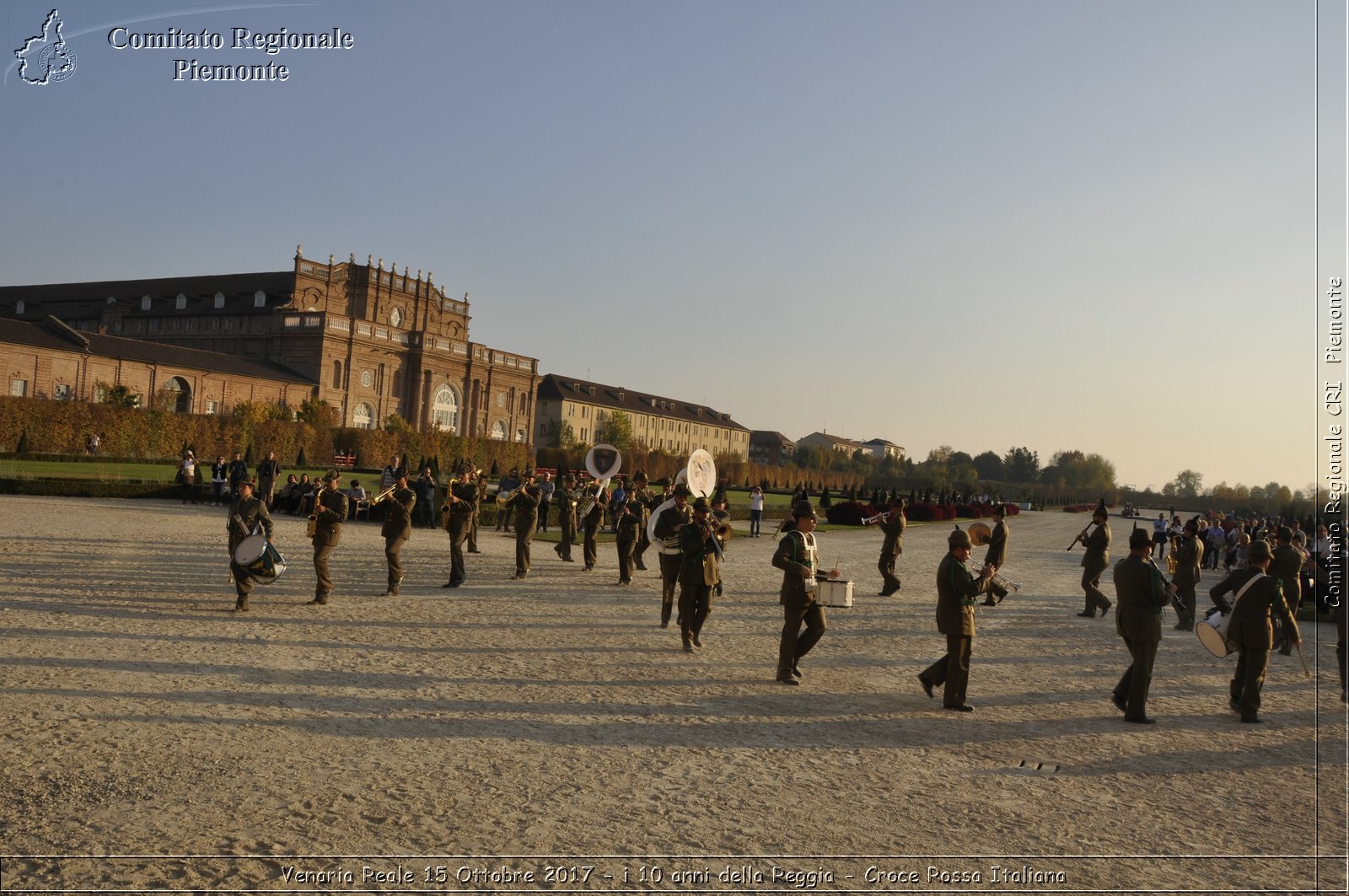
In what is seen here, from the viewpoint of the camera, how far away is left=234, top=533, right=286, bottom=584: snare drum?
12062 millimetres

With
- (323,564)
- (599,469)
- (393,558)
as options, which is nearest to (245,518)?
(323,564)

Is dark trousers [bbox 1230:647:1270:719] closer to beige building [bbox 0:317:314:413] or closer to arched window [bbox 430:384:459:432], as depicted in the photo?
beige building [bbox 0:317:314:413]

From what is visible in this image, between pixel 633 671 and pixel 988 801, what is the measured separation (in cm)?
431

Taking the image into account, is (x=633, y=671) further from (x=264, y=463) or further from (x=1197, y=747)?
(x=264, y=463)

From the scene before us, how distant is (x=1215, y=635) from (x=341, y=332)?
238ft

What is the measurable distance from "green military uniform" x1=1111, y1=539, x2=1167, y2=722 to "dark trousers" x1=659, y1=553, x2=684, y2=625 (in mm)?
5362


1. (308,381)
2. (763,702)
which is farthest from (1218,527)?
(308,381)

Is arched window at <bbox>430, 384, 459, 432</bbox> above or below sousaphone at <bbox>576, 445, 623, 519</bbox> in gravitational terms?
above

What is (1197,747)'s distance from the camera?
831 centimetres

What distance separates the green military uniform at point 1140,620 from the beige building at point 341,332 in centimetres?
6703

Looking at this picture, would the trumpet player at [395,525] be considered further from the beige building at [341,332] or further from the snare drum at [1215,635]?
the beige building at [341,332]

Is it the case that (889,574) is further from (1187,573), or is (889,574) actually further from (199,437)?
(199,437)

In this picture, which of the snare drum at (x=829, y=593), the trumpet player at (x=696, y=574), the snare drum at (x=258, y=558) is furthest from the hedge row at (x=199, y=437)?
the snare drum at (x=829, y=593)

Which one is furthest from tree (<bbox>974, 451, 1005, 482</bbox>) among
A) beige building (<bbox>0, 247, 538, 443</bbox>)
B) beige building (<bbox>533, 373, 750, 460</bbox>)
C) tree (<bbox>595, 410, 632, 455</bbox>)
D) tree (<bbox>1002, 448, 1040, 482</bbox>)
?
beige building (<bbox>0, 247, 538, 443</bbox>)
